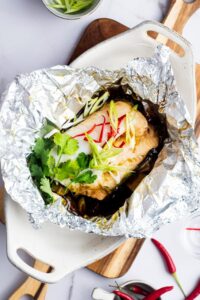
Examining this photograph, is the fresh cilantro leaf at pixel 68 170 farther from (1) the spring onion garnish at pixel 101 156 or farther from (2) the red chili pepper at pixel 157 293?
(2) the red chili pepper at pixel 157 293

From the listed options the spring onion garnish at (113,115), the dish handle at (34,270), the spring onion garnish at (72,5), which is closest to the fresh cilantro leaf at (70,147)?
the spring onion garnish at (113,115)

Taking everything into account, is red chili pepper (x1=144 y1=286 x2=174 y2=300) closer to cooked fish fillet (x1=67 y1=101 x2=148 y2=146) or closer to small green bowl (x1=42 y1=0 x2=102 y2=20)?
cooked fish fillet (x1=67 y1=101 x2=148 y2=146)

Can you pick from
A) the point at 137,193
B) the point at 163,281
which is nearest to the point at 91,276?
the point at 163,281

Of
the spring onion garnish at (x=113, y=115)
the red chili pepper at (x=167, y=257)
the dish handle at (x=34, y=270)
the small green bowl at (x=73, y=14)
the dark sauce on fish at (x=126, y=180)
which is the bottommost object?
the red chili pepper at (x=167, y=257)

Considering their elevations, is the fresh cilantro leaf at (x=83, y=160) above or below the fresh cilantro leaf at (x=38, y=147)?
below

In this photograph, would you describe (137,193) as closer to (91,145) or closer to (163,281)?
(91,145)

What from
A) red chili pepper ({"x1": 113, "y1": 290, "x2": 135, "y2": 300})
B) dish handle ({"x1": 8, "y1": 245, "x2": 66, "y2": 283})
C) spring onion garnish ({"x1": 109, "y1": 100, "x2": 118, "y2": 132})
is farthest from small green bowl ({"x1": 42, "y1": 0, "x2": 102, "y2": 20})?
red chili pepper ({"x1": 113, "y1": 290, "x2": 135, "y2": 300})
